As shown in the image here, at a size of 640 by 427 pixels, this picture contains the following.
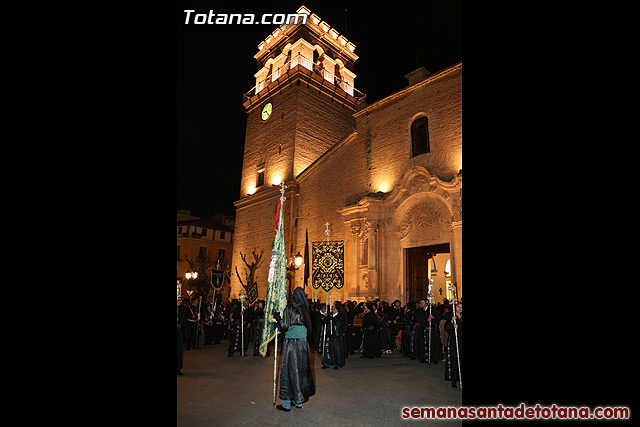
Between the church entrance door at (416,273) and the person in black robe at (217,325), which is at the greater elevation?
the church entrance door at (416,273)

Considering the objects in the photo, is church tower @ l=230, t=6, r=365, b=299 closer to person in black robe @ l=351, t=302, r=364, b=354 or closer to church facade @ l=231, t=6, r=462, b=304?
church facade @ l=231, t=6, r=462, b=304

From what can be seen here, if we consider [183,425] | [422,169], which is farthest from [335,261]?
[183,425]

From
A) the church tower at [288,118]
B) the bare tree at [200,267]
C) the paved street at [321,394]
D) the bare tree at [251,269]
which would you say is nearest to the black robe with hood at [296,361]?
the paved street at [321,394]

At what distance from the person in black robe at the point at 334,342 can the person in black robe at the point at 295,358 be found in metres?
3.30

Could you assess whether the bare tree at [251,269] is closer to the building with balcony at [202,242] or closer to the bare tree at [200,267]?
the bare tree at [200,267]

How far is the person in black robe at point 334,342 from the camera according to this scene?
8781mm

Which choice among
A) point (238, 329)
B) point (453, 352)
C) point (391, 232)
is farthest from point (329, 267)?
point (453, 352)

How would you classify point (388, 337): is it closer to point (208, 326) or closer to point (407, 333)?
point (407, 333)

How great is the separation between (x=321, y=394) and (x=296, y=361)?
1.12m

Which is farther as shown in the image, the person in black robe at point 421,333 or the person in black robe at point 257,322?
the person in black robe at point 257,322

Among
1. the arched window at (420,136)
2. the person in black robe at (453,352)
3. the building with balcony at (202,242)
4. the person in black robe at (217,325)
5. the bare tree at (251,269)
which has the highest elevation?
the arched window at (420,136)

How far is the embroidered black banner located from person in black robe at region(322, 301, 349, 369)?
233 inches

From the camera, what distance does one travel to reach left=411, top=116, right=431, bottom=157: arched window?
52.0 ft

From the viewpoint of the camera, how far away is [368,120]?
18172mm
